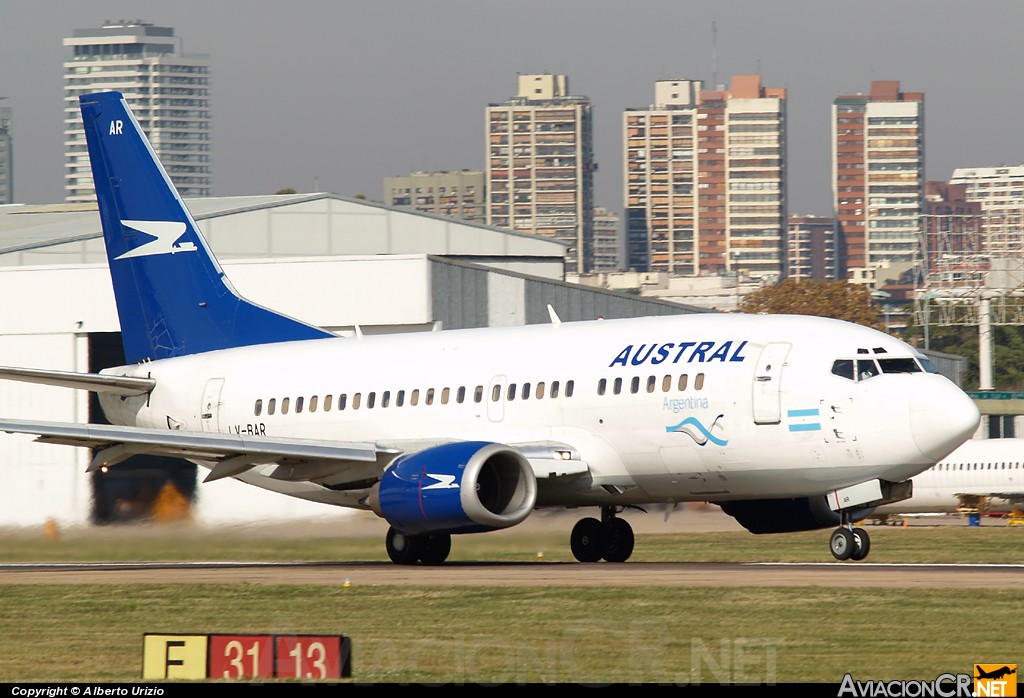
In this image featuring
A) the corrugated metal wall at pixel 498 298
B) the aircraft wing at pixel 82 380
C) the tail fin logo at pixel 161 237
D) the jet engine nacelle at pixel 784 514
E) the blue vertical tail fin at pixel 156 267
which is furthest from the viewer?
the corrugated metal wall at pixel 498 298

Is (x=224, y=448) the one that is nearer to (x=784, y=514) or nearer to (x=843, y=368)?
(x=784, y=514)

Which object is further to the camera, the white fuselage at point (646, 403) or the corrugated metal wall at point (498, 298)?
the corrugated metal wall at point (498, 298)

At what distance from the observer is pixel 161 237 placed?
34.2 metres

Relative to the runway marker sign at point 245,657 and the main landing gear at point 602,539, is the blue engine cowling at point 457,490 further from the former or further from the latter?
the runway marker sign at point 245,657

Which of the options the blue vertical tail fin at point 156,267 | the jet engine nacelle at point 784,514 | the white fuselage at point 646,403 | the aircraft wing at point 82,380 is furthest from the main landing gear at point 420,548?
the aircraft wing at point 82,380

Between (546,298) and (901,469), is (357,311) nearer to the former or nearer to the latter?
(546,298)

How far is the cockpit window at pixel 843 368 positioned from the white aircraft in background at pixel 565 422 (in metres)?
0.02

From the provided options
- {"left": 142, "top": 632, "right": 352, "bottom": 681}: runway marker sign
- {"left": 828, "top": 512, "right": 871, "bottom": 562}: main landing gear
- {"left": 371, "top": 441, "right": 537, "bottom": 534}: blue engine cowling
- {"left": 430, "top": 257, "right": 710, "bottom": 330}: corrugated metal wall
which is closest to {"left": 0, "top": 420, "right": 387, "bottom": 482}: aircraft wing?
{"left": 371, "top": 441, "right": 537, "bottom": 534}: blue engine cowling

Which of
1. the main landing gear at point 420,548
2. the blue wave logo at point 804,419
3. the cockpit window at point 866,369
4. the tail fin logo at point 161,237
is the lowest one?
the main landing gear at point 420,548

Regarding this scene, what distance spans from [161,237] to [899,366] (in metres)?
15.6

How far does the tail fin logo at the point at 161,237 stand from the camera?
34.2 metres

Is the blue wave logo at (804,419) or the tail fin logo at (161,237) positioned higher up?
the tail fin logo at (161,237)

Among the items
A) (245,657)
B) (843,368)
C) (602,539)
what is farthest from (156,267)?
(245,657)

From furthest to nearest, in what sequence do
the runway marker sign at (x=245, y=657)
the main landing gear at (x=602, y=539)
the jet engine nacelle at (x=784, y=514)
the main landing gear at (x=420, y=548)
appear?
the main landing gear at (x=602, y=539), the main landing gear at (x=420, y=548), the jet engine nacelle at (x=784, y=514), the runway marker sign at (x=245, y=657)
